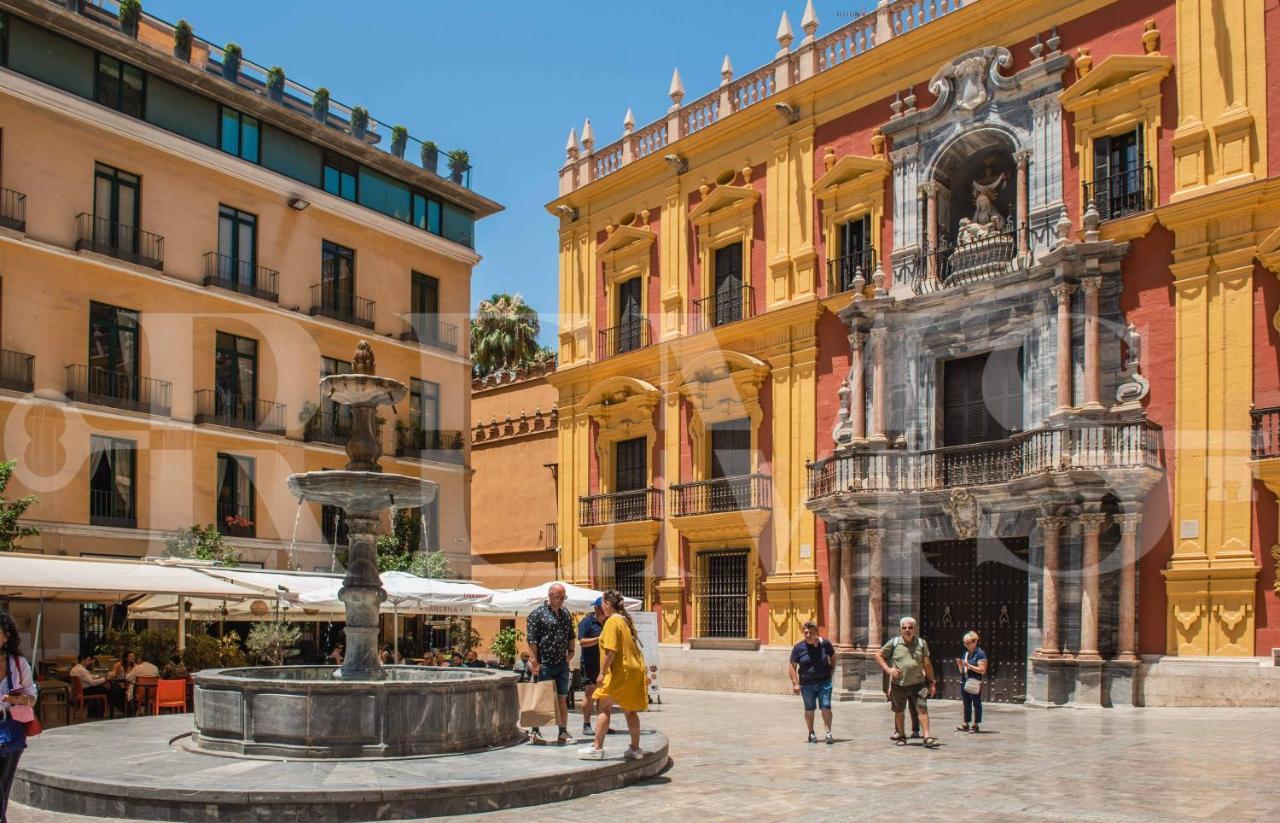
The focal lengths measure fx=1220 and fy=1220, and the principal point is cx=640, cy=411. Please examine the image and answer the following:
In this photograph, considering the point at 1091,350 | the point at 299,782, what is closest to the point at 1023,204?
the point at 1091,350

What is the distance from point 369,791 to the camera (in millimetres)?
9070

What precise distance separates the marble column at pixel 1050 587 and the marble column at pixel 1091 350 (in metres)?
2.08

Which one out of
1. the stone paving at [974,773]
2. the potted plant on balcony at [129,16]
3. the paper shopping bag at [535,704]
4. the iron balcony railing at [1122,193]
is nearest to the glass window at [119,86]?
the potted plant on balcony at [129,16]

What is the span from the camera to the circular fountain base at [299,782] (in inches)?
353

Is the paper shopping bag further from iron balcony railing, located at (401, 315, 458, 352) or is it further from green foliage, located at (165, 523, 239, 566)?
iron balcony railing, located at (401, 315, 458, 352)

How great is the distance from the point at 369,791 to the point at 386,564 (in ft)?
64.9

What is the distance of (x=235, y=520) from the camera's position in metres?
28.8

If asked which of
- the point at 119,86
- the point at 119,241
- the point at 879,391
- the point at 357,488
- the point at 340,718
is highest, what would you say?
the point at 119,86

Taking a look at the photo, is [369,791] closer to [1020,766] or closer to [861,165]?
[1020,766]

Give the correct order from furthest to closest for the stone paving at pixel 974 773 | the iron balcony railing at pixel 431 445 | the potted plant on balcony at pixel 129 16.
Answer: the iron balcony railing at pixel 431 445
the potted plant on balcony at pixel 129 16
the stone paving at pixel 974 773

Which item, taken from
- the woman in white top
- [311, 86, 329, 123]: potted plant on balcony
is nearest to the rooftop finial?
[311, 86, 329, 123]: potted plant on balcony

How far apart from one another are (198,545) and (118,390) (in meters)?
3.98

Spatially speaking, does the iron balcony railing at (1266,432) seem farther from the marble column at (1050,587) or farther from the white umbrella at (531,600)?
the white umbrella at (531,600)

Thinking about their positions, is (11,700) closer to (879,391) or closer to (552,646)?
(552,646)
